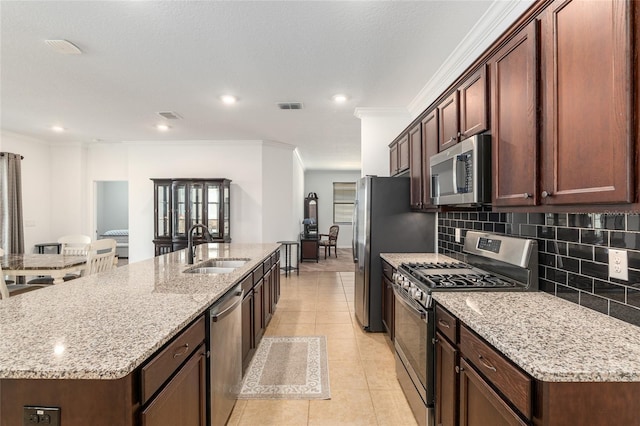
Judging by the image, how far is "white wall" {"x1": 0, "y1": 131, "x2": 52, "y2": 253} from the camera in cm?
582

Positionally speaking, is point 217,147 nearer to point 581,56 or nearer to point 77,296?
point 77,296

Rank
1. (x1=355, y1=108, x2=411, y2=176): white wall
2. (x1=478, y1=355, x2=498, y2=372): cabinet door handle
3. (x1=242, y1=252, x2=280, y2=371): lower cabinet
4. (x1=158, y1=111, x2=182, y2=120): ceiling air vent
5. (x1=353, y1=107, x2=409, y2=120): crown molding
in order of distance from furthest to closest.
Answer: (x1=158, y1=111, x2=182, y2=120): ceiling air vent
(x1=355, y1=108, x2=411, y2=176): white wall
(x1=353, y1=107, x2=409, y2=120): crown molding
(x1=242, y1=252, x2=280, y2=371): lower cabinet
(x1=478, y1=355, x2=498, y2=372): cabinet door handle

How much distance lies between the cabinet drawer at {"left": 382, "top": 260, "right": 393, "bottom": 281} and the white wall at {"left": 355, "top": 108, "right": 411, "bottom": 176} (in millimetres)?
1573

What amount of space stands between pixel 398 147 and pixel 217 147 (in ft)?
13.2

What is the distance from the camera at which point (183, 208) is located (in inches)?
232

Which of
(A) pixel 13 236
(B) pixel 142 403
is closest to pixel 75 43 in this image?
(B) pixel 142 403

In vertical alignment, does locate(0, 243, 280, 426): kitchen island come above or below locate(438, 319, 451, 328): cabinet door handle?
above

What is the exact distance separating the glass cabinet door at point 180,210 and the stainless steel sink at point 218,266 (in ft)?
10.9

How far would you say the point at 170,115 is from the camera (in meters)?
4.61

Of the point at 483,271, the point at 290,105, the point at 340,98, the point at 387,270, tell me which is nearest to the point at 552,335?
the point at 483,271

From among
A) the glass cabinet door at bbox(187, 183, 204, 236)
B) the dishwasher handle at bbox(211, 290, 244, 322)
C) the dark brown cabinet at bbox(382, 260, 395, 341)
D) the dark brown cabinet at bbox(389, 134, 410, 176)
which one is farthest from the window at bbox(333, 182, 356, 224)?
the dishwasher handle at bbox(211, 290, 244, 322)

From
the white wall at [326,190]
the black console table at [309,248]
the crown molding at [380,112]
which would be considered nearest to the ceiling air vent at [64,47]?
the crown molding at [380,112]

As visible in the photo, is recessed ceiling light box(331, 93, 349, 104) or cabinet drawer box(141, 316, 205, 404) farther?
recessed ceiling light box(331, 93, 349, 104)

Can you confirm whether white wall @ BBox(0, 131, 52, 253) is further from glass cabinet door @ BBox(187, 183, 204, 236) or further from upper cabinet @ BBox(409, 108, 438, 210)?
upper cabinet @ BBox(409, 108, 438, 210)
